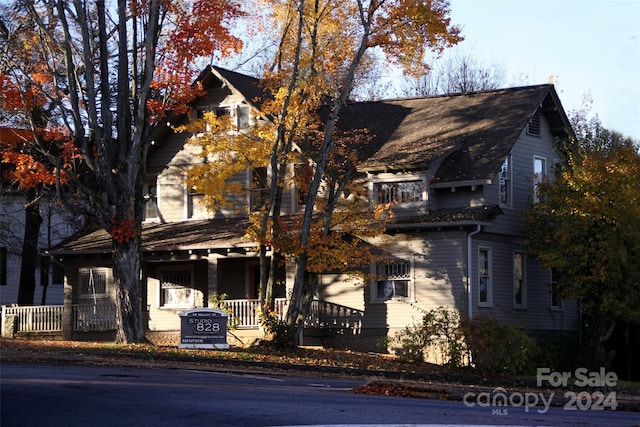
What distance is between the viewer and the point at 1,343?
29.0 m

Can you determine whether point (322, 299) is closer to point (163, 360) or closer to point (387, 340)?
point (387, 340)

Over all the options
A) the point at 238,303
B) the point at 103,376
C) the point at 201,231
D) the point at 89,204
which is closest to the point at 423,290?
the point at 238,303

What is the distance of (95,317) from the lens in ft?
125

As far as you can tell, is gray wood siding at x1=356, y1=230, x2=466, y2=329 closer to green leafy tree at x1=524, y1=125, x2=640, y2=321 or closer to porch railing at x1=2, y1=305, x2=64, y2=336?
green leafy tree at x1=524, y1=125, x2=640, y2=321

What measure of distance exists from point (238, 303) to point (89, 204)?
24.8ft

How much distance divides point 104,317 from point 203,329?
32.7 ft

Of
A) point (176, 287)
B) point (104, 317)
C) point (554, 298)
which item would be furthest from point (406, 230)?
point (104, 317)

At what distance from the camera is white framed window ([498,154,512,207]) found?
1390 inches

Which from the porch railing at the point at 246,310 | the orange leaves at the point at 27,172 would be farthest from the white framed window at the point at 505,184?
the orange leaves at the point at 27,172

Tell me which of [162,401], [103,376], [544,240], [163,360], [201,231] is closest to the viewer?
[162,401]

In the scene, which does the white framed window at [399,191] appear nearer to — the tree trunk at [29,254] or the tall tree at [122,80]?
the tall tree at [122,80]

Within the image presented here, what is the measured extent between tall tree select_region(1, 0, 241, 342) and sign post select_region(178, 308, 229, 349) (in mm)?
1915

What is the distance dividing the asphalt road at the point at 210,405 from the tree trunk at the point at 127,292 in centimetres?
916

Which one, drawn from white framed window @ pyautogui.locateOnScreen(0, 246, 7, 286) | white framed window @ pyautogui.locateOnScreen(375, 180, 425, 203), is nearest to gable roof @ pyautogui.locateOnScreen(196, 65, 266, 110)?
white framed window @ pyautogui.locateOnScreen(375, 180, 425, 203)
